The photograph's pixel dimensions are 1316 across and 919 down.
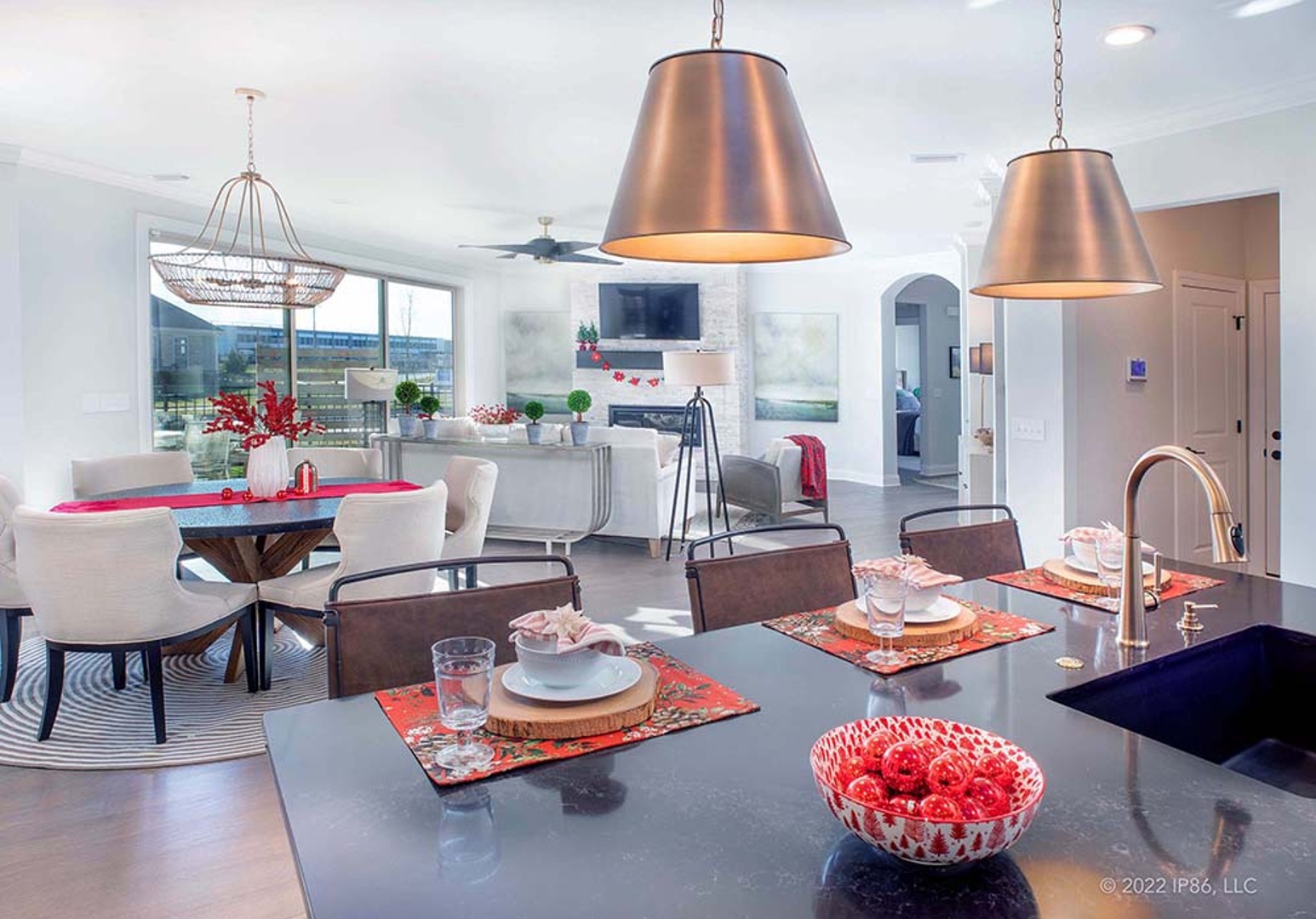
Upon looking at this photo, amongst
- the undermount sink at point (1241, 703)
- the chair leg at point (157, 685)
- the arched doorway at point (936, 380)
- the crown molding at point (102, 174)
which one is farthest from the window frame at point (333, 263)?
the arched doorway at point (936, 380)

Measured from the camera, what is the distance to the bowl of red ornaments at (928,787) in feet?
2.71

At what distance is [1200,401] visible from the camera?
5.09 meters

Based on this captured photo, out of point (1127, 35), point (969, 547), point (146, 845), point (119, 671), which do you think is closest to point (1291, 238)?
point (1127, 35)

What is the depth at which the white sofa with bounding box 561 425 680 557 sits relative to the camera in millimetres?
6156

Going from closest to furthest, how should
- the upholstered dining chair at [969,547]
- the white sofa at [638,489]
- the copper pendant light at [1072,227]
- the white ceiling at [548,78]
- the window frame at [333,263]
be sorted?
the copper pendant light at [1072,227] < the upholstered dining chair at [969,547] < the white ceiling at [548,78] < the window frame at [333,263] < the white sofa at [638,489]

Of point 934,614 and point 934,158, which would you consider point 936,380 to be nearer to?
point 934,158

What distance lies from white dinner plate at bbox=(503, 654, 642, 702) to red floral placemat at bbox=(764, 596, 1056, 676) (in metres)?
0.40

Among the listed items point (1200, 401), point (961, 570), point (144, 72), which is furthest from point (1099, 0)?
point (144, 72)

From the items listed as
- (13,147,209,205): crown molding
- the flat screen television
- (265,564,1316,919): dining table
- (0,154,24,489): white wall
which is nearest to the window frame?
(13,147,209,205): crown molding

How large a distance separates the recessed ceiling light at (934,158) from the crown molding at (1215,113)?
0.86 metres

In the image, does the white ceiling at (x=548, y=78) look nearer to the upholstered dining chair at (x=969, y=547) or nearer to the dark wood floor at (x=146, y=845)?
the upholstered dining chair at (x=969, y=547)

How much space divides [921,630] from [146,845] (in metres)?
2.17

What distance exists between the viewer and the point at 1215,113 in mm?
4031

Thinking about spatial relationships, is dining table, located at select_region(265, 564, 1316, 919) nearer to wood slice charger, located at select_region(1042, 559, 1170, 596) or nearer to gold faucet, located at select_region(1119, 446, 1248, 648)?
gold faucet, located at select_region(1119, 446, 1248, 648)
